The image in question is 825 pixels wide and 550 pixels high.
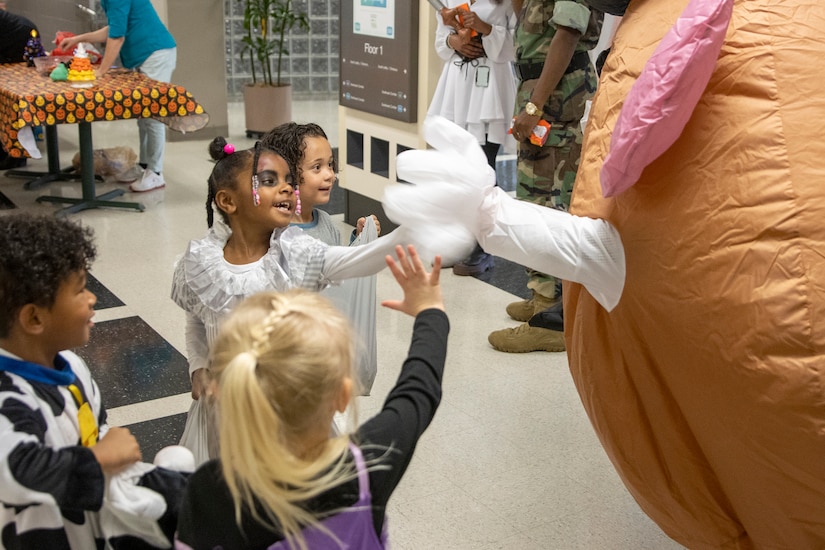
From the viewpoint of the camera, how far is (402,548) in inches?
89.4

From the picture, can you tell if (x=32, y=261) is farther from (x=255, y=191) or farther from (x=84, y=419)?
(x=255, y=191)

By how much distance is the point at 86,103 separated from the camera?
186 inches

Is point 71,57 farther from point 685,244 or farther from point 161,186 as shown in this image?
point 685,244

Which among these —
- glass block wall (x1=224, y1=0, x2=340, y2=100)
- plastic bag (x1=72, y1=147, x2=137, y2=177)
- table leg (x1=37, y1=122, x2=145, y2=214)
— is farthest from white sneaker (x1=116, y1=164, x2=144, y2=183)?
glass block wall (x1=224, y1=0, x2=340, y2=100)

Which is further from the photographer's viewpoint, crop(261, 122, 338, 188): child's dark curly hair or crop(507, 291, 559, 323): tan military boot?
crop(507, 291, 559, 323): tan military boot

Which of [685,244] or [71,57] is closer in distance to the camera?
[685,244]

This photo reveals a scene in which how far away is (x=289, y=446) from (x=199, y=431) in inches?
31.9

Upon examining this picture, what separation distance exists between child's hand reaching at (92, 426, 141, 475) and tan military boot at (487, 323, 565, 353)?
224 cm

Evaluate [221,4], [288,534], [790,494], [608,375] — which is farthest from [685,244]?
[221,4]

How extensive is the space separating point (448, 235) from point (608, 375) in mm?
427

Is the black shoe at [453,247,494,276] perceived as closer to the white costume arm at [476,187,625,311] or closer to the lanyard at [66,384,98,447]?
the white costume arm at [476,187,625,311]

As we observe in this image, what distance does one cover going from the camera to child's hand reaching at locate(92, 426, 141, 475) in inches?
50.9

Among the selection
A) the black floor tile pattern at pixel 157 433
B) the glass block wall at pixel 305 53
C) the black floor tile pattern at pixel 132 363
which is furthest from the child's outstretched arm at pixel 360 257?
the glass block wall at pixel 305 53

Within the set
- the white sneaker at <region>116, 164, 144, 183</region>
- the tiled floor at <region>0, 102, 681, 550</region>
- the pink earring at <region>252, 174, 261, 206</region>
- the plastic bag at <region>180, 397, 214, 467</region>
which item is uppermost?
the pink earring at <region>252, 174, 261, 206</region>
